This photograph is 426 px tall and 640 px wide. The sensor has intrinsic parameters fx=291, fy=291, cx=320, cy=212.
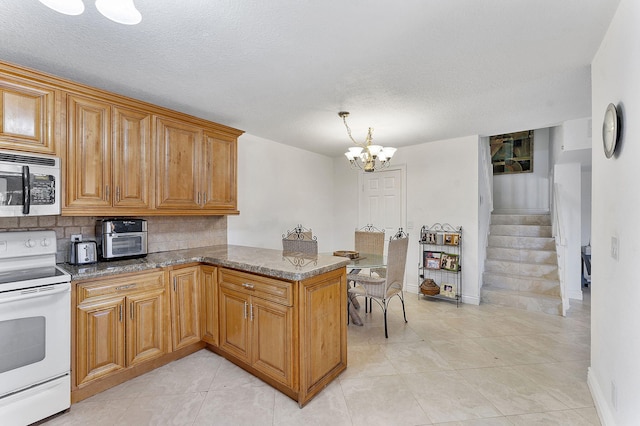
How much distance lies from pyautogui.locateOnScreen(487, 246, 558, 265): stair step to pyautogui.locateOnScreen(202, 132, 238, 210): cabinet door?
4114 mm

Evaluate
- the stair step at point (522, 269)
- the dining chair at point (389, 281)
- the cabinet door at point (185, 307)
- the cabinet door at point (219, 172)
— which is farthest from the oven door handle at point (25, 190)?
the stair step at point (522, 269)

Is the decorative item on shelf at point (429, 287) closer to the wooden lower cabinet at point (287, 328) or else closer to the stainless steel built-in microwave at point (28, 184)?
the wooden lower cabinet at point (287, 328)

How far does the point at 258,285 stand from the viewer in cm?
219

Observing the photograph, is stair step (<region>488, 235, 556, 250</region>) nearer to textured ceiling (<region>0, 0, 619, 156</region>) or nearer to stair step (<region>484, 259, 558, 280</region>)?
stair step (<region>484, 259, 558, 280</region>)

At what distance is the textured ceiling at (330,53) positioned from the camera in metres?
1.55

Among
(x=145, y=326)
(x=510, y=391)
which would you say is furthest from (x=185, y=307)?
(x=510, y=391)

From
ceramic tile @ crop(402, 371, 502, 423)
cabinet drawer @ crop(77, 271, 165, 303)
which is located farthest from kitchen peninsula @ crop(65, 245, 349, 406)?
ceramic tile @ crop(402, 371, 502, 423)

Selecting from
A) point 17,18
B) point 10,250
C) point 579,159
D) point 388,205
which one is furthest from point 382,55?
point 579,159

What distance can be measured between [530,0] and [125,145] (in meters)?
2.93

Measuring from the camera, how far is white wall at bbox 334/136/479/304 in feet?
13.5

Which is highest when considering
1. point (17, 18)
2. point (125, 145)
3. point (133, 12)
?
point (17, 18)

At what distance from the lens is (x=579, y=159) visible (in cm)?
393

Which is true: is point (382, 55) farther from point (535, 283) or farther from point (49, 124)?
point (535, 283)

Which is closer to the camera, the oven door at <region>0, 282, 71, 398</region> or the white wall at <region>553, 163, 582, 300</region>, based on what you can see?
the oven door at <region>0, 282, 71, 398</region>
